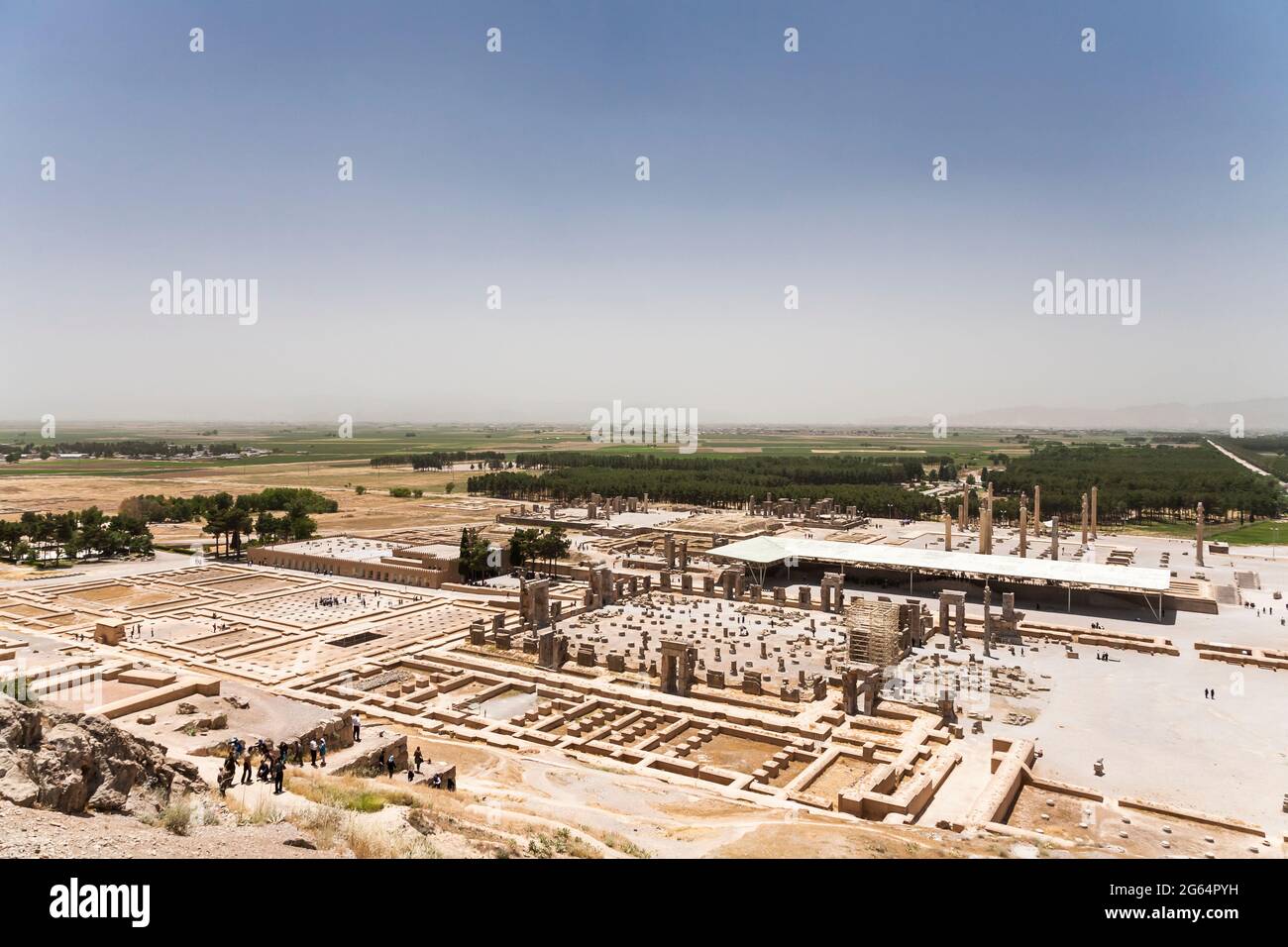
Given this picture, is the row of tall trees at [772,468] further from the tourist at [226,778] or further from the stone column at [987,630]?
the tourist at [226,778]

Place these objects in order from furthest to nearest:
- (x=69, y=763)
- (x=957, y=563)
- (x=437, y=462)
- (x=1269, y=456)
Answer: (x=437, y=462), (x=1269, y=456), (x=957, y=563), (x=69, y=763)

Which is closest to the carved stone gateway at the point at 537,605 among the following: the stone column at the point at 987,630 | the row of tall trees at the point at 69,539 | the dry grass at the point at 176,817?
the stone column at the point at 987,630

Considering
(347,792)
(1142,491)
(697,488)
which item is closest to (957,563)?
(347,792)

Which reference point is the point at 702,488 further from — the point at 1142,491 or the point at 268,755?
the point at 268,755

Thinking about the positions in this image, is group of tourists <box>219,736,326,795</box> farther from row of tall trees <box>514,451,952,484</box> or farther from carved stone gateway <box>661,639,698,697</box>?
Answer: row of tall trees <box>514,451,952,484</box>

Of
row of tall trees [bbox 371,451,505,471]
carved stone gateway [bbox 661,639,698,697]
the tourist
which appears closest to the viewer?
the tourist

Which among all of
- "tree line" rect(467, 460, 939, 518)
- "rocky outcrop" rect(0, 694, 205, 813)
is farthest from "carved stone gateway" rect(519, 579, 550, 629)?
"tree line" rect(467, 460, 939, 518)
